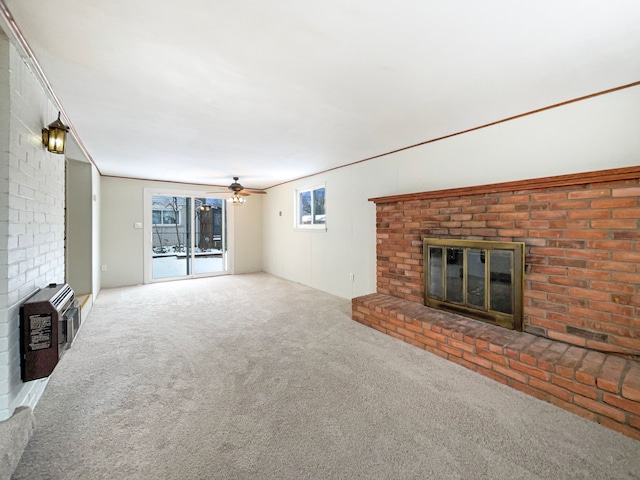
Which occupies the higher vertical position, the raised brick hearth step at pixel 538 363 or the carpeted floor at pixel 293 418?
the raised brick hearth step at pixel 538 363

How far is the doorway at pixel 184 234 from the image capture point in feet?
21.0

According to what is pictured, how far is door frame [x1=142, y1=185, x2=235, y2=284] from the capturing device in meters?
6.04

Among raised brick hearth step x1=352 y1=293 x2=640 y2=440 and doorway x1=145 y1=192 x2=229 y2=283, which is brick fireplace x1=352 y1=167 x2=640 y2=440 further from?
doorway x1=145 y1=192 x2=229 y2=283

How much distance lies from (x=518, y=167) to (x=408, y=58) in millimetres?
1702

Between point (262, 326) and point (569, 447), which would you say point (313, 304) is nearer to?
point (262, 326)

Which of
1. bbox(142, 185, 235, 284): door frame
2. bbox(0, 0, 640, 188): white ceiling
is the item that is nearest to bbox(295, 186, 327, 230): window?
bbox(142, 185, 235, 284): door frame

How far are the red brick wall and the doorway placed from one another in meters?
5.62

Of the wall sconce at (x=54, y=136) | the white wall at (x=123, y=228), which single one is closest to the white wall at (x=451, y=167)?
the white wall at (x=123, y=228)

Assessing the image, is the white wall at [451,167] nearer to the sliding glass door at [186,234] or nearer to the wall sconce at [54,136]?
the sliding glass door at [186,234]

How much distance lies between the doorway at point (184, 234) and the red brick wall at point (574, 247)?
5.62 metres

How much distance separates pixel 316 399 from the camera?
204 centimetres

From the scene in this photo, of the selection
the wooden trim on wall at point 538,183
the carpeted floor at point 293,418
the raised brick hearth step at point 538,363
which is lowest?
the carpeted floor at point 293,418

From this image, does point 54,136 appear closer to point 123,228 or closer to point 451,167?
point 451,167

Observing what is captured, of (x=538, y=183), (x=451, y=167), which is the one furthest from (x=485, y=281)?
(x=451, y=167)
